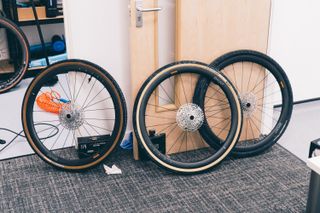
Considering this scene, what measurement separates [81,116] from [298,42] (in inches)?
71.9

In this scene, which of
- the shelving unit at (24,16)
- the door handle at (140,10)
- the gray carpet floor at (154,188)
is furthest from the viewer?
the shelving unit at (24,16)

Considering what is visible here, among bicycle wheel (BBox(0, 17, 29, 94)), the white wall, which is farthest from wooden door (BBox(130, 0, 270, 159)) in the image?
bicycle wheel (BBox(0, 17, 29, 94))

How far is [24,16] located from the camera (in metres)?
3.97

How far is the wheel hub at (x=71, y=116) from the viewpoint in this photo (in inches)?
106

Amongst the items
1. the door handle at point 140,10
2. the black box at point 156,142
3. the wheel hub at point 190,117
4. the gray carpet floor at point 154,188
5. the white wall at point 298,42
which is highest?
the door handle at point 140,10

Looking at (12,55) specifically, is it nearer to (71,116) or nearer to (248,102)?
(71,116)

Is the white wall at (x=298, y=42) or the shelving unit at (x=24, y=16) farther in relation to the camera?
the shelving unit at (x=24, y=16)

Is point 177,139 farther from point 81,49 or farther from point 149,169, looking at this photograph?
point 81,49

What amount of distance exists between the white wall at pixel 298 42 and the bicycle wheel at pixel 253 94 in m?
0.44

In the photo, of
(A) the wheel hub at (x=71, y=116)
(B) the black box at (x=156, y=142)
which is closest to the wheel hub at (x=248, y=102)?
(B) the black box at (x=156, y=142)

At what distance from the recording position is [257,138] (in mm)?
3117

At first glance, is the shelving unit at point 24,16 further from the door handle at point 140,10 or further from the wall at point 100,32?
the door handle at point 140,10

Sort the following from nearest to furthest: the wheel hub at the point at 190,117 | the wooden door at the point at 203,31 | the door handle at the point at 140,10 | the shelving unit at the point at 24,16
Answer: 1. the door handle at the point at 140,10
2. the wooden door at the point at 203,31
3. the wheel hub at the point at 190,117
4. the shelving unit at the point at 24,16

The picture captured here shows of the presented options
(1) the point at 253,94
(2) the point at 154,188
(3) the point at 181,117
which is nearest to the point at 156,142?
(3) the point at 181,117
